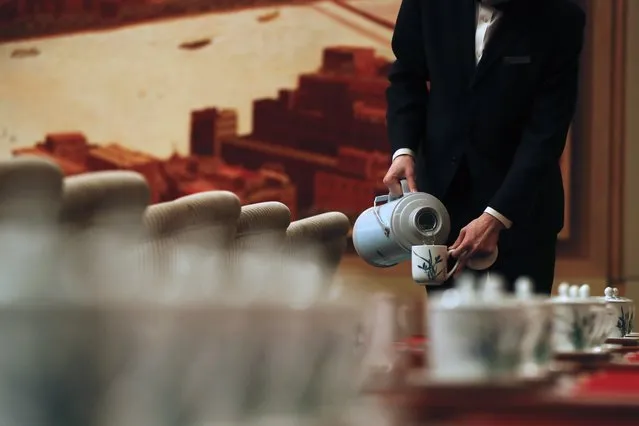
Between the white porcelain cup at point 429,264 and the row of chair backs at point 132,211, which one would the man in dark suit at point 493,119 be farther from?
the row of chair backs at point 132,211

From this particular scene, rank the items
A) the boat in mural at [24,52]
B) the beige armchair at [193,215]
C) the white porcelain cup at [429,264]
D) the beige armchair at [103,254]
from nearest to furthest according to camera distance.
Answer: the beige armchair at [103,254]
the beige armchair at [193,215]
the white porcelain cup at [429,264]
the boat in mural at [24,52]

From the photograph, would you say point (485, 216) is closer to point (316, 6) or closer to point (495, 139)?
point (495, 139)

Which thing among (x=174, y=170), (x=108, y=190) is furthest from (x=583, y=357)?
(x=174, y=170)

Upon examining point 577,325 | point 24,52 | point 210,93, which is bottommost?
point 577,325

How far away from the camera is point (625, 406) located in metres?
0.75

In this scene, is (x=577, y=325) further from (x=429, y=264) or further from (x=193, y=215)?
(x=429, y=264)

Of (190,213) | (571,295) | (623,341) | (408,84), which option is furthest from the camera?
(408,84)

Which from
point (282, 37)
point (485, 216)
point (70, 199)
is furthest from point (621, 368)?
point (282, 37)

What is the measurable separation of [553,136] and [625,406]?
1.42 metres

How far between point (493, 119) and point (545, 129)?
99 millimetres

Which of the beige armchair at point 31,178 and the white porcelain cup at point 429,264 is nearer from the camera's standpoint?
the beige armchair at point 31,178

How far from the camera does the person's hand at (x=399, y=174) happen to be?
85.2 inches

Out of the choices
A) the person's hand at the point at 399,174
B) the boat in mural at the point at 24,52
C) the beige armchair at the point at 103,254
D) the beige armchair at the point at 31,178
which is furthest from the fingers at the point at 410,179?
the boat in mural at the point at 24,52

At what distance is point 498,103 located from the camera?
2145 millimetres
